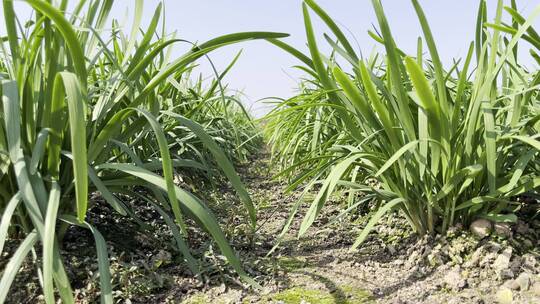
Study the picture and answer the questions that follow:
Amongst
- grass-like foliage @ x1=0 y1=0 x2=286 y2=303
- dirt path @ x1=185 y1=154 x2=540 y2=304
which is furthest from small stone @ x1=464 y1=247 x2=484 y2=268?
grass-like foliage @ x1=0 y1=0 x2=286 y2=303

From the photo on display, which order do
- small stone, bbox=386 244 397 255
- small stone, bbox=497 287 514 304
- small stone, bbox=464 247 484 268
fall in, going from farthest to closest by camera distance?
small stone, bbox=386 244 397 255 → small stone, bbox=464 247 484 268 → small stone, bbox=497 287 514 304

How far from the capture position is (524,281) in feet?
2.88

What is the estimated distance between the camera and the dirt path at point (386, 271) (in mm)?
923

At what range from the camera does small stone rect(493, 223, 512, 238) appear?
103 cm

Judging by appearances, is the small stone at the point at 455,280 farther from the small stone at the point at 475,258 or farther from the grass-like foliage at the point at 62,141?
the grass-like foliage at the point at 62,141

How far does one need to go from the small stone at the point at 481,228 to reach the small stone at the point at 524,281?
17cm

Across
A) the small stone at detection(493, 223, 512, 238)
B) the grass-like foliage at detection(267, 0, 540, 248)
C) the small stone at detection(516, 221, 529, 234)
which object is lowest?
the small stone at detection(516, 221, 529, 234)

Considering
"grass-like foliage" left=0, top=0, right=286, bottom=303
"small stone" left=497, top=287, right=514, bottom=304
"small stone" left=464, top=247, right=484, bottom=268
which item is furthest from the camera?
"small stone" left=464, top=247, right=484, bottom=268

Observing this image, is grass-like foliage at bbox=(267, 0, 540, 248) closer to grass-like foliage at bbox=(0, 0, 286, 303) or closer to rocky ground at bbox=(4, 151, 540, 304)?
rocky ground at bbox=(4, 151, 540, 304)

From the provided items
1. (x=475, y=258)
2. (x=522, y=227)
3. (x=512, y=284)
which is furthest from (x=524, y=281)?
(x=522, y=227)

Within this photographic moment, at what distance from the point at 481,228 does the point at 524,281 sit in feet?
0.64

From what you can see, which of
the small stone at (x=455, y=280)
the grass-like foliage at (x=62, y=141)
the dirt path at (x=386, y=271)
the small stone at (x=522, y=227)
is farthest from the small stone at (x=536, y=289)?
the grass-like foliage at (x=62, y=141)

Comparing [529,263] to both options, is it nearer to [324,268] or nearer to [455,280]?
[455,280]

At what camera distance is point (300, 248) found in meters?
1.28
